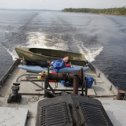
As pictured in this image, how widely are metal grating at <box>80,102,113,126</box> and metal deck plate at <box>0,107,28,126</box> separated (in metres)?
0.93

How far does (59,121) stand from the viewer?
3.96 m

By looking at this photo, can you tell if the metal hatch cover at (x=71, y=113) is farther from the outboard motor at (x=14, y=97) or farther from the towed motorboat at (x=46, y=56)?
the towed motorboat at (x=46, y=56)

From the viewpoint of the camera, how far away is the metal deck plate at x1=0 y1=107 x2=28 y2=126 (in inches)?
163

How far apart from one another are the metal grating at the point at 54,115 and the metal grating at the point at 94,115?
27 cm

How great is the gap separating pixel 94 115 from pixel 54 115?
600mm

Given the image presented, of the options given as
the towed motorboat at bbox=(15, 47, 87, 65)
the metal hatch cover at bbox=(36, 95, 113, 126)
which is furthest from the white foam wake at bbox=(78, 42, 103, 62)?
the metal hatch cover at bbox=(36, 95, 113, 126)

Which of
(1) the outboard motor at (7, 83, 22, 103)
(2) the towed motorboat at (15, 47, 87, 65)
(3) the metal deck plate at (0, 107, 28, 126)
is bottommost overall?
(2) the towed motorboat at (15, 47, 87, 65)

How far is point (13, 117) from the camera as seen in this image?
14.1 ft

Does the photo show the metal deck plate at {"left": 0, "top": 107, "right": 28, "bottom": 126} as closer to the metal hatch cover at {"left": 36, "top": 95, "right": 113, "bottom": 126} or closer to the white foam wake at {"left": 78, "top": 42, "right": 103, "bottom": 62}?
the metal hatch cover at {"left": 36, "top": 95, "right": 113, "bottom": 126}

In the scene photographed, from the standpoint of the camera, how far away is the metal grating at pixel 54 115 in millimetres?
3950

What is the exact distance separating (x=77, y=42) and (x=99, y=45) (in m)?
2.52

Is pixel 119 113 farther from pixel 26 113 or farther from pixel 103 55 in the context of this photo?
pixel 103 55

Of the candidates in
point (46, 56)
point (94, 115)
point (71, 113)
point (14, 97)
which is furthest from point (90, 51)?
point (71, 113)

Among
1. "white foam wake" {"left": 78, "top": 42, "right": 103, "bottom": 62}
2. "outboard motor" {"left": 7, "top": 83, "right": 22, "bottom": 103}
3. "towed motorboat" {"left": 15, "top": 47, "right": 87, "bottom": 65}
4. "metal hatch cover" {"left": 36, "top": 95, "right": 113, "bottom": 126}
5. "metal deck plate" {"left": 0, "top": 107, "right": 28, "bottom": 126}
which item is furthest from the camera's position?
"white foam wake" {"left": 78, "top": 42, "right": 103, "bottom": 62}
